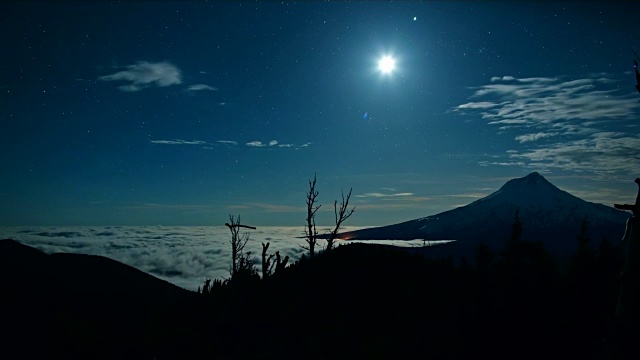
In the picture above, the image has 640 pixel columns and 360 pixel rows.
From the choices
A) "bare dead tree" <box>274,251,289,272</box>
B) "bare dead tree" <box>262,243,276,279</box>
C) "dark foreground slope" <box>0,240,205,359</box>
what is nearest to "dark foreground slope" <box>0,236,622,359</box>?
"bare dead tree" <box>274,251,289,272</box>

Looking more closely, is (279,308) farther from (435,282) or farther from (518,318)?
(518,318)

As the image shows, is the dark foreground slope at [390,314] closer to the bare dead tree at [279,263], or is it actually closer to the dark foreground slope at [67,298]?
the bare dead tree at [279,263]

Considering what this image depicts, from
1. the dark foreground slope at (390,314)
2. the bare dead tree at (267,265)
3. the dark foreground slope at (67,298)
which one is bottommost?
the dark foreground slope at (67,298)

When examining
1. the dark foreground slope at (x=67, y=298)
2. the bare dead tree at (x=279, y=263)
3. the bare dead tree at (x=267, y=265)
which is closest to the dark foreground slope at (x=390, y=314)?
the bare dead tree at (x=279, y=263)

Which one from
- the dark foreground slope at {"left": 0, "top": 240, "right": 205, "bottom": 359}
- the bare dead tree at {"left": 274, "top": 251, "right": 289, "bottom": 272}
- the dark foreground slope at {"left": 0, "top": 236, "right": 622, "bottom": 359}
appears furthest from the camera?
the dark foreground slope at {"left": 0, "top": 240, "right": 205, "bottom": 359}

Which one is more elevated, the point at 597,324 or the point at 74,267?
the point at 597,324

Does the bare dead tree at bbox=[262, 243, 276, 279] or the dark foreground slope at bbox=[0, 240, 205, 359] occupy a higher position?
the bare dead tree at bbox=[262, 243, 276, 279]

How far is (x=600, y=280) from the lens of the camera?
3728 cm

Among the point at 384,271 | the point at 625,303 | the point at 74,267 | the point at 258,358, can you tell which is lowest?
the point at 74,267

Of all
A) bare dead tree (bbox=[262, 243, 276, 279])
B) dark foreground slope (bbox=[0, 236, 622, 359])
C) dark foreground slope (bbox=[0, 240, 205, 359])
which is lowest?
dark foreground slope (bbox=[0, 240, 205, 359])

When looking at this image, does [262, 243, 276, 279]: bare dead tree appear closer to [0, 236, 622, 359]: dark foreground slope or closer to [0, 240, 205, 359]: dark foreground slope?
[0, 236, 622, 359]: dark foreground slope

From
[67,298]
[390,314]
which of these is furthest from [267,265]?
[67,298]

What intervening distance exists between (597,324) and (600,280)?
1606cm

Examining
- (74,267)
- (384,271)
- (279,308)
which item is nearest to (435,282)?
(384,271)
